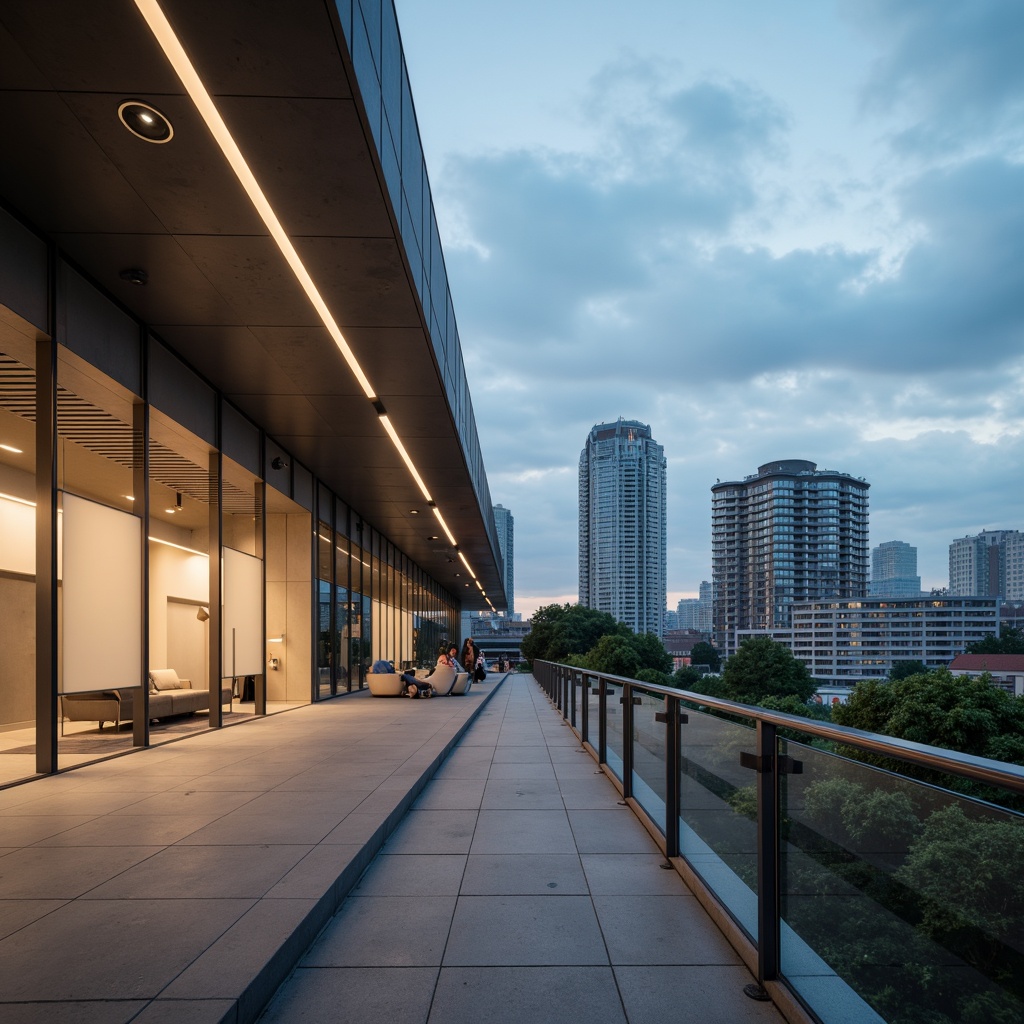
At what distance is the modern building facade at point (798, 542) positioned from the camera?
146m

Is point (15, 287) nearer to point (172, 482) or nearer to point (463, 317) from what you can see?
point (172, 482)

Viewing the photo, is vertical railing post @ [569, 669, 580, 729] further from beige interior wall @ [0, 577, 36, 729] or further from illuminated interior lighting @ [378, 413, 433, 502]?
beige interior wall @ [0, 577, 36, 729]

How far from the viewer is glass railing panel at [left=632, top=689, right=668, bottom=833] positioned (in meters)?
4.65

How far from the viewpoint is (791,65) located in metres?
23.7

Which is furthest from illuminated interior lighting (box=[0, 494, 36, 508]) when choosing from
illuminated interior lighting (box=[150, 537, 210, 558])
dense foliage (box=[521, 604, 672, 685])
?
dense foliage (box=[521, 604, 672, 685])

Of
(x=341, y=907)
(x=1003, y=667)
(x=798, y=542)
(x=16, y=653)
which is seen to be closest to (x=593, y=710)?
(x=341, y=907)

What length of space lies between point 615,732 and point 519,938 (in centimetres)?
354

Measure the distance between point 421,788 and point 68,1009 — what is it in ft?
13.9

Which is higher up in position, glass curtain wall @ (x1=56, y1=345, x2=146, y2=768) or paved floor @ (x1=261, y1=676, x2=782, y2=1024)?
glass curtain wall @ (x1=56, y1=345, x2=146, y2=768)


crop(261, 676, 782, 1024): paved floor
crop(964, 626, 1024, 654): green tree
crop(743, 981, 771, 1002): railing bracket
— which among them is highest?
crop(743, 981, 771, 1002): railing bracket

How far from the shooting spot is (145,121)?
4.68m

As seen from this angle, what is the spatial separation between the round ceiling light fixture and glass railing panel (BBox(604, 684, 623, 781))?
4.97 metres

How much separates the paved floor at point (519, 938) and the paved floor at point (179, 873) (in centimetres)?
20

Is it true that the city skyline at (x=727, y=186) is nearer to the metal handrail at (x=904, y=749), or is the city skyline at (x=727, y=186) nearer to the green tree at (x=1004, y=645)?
the metal handrail at (x=904, y=749)
